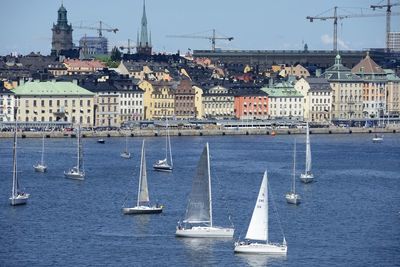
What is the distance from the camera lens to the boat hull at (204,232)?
35625 mm

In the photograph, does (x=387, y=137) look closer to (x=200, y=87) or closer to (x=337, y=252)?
(x=200, y=87)

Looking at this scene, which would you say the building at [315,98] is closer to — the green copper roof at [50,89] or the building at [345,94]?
the building at [345,94]

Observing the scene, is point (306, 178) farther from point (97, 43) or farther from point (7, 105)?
point (97, 43)

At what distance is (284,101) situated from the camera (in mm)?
90125

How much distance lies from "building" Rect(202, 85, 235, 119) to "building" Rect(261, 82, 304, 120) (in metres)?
2.27

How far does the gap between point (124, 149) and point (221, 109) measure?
74.8 ft

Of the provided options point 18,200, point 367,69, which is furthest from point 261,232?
point 367,69

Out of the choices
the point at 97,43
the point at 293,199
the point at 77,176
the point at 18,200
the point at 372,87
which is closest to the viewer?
the point at 18,200

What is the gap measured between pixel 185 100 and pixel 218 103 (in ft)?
6.25

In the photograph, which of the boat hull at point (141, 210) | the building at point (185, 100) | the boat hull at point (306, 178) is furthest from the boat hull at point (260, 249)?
the building at point (185, 100)

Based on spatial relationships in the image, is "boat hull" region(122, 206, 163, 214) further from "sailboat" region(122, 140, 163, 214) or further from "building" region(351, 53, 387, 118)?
"building" region(351, 53, 387, 118)

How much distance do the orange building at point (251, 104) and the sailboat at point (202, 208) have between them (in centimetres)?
5183

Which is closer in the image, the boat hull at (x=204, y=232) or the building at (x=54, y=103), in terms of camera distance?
the boat hull at (x=204, y=232)

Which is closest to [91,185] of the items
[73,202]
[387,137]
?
[73,202]
